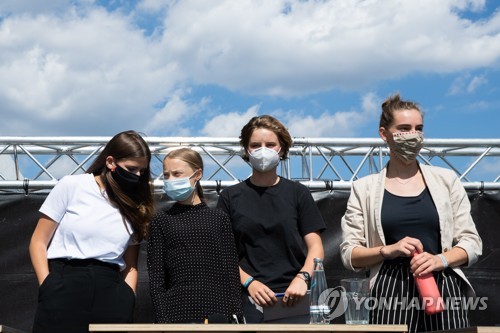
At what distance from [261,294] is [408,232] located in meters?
0.67

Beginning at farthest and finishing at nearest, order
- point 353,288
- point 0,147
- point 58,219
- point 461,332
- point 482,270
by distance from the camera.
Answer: point 0,147 < point 482,270 < point 58,219 < point 353,288 < point 461,332

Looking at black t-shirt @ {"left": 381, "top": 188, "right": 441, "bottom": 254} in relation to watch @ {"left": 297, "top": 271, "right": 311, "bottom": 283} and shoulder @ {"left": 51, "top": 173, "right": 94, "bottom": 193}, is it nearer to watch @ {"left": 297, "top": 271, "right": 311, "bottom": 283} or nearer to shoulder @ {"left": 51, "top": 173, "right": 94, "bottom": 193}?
watch @ {"left": 297, "top": 271, "right": 311, "bottom": 283}

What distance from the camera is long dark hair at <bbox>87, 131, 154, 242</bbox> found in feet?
11.0

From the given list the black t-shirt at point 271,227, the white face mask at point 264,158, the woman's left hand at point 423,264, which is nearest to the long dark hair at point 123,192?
the black t-shirt at point 271,227

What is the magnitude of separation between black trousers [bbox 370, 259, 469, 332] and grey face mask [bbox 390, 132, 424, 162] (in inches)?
17.7

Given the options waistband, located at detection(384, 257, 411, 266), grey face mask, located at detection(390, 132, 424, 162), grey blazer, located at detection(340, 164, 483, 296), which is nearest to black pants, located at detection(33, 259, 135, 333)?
grey blazer, located at detection(340, 164, 483, 296)

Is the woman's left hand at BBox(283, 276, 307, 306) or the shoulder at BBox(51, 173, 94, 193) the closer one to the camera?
the woman's left hand at BBox(283, 276, 307, 306)

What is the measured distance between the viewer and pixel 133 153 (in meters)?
3.35

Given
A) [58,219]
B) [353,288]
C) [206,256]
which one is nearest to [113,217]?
[58,219]

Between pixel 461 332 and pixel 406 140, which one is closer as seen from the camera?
pixel 461 332

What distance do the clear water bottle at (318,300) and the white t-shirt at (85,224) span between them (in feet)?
2.83

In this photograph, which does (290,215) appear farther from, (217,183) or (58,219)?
(217,183)

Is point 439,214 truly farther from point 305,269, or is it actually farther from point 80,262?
point 80,262

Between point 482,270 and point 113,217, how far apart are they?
10.7 ft
